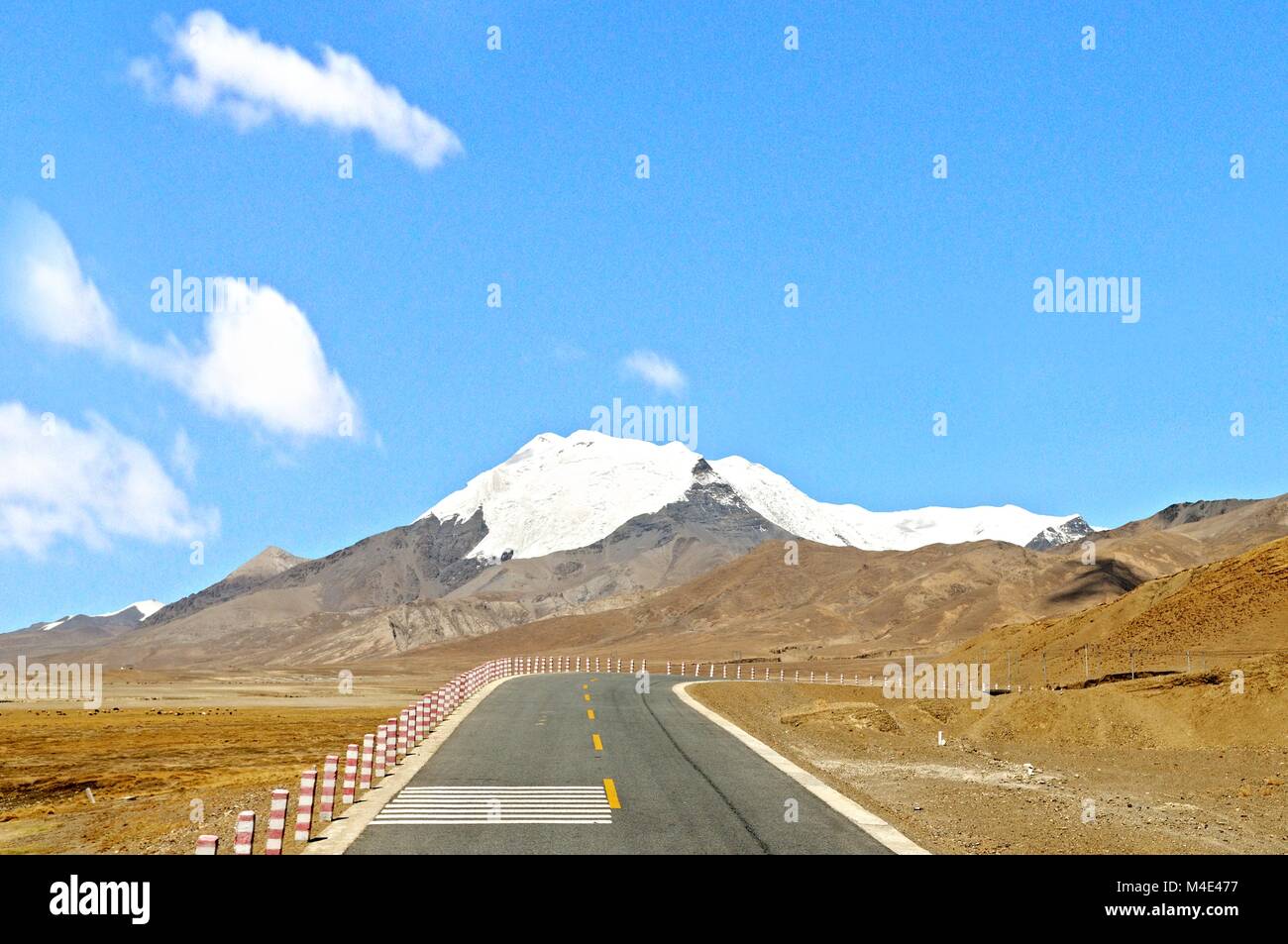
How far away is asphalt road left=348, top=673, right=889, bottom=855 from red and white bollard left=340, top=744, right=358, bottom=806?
2.77 ft

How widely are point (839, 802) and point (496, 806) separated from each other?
5.80 meters

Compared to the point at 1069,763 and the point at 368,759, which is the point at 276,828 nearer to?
the point at 368,759

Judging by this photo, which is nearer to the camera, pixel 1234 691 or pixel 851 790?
pixel 851 790

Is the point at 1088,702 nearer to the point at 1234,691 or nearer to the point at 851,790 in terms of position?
the point at 1234,691

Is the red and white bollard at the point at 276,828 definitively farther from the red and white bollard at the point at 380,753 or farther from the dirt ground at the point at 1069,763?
the dirt ground at the point at 1069,763

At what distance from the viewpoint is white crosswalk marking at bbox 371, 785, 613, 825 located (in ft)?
55.6

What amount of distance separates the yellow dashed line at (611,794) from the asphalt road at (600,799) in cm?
2

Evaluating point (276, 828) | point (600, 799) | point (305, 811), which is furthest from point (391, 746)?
point (276, 828)

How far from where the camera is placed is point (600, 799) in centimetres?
1898
